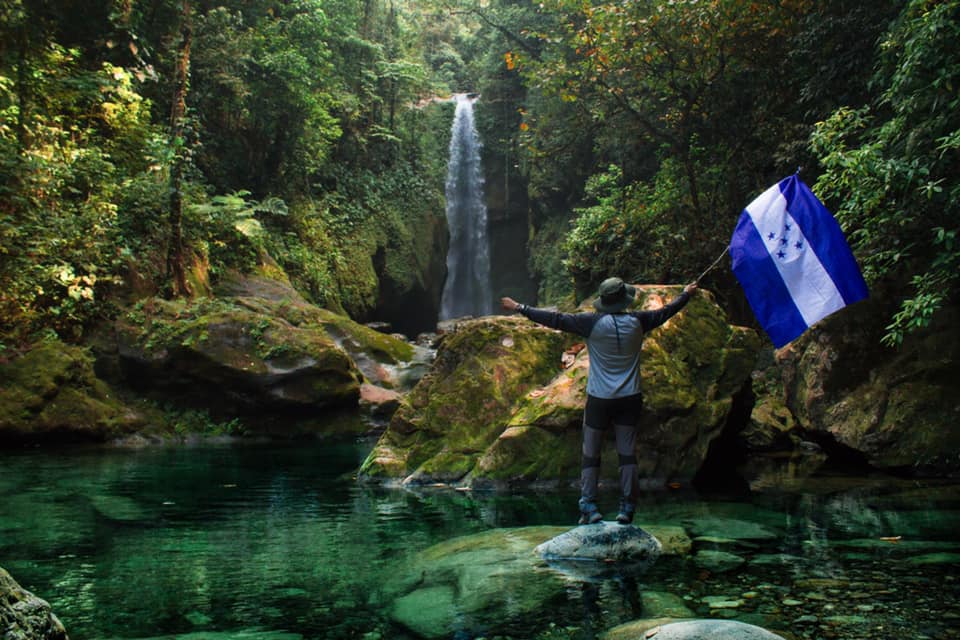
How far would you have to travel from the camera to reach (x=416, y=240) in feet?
98.4

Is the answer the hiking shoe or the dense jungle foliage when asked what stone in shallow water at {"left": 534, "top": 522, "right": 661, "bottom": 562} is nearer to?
the hiking shoe

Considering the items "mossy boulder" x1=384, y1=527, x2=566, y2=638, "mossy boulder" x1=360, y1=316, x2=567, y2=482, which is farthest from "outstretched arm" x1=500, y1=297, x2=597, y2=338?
"mossy boulder" x1=360, y1=316, x2=567, y2=482

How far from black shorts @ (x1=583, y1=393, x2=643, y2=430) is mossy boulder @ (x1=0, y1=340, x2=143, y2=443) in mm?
10069

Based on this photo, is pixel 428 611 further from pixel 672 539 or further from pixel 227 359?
pixel 227 359

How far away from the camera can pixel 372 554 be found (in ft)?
19.0

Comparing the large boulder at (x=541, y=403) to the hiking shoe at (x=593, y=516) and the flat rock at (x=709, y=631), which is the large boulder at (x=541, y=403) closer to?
the hiking shoe at (x=593, y=516)

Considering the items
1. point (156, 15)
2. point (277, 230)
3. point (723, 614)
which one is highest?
point (156, 15)

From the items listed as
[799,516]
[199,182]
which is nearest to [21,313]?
[199,182]

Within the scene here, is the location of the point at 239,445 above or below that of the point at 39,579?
above

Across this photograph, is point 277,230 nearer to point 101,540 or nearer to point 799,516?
point 101,540

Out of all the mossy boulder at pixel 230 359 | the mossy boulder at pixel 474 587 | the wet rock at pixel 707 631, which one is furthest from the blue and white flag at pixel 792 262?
the mossy boulder at pixel 230 359

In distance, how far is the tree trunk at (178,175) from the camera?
16.0m

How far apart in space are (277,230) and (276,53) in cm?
544

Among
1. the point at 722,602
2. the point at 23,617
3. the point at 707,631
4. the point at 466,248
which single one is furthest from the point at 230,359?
the point at 466,248
